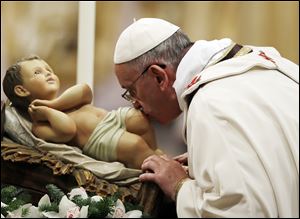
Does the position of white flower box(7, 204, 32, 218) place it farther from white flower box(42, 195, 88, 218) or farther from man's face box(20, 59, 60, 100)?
man's face box(20, 59, 60, 100)

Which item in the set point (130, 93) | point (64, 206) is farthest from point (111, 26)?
point (64, 206)

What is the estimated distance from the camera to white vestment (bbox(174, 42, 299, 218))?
5.88ft

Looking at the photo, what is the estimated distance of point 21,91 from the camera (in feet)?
8.95

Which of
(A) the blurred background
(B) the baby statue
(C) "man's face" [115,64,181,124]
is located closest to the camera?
(C) "man's face" [115,64,181,124]

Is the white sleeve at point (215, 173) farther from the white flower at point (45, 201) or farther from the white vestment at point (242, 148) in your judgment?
the white flower at point (45, 201)

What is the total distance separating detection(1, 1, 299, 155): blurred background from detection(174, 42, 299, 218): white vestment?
1.10m

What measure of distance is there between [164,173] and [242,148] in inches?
15.3

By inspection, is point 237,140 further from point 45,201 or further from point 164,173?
point 45,201

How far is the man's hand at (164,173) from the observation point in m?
2.08

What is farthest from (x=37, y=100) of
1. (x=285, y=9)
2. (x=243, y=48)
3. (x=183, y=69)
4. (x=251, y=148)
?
(x=285, y=9)

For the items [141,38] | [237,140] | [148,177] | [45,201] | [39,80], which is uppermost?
[141,38]

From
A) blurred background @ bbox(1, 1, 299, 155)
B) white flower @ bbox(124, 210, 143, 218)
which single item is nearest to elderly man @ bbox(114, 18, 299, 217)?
white flower @ bbox(124, 210, 143, 218)

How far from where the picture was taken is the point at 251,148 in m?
1.83

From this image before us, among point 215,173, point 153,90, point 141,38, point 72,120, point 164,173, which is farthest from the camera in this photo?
point 72,120
